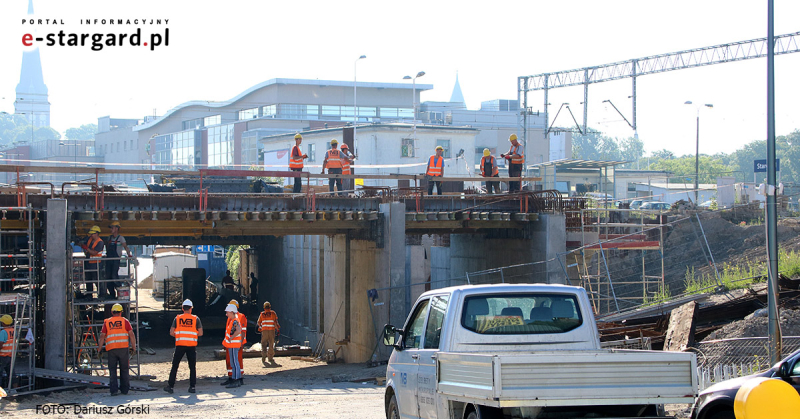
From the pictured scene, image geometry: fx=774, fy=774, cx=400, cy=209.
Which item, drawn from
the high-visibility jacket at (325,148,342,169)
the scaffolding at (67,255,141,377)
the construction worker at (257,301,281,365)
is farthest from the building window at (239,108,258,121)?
the scaffolding at (67,255,141,377)

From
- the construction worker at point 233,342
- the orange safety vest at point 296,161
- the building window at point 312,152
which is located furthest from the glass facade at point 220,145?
the construction worker at point 233,342

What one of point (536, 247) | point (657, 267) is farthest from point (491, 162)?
point (657, 267)

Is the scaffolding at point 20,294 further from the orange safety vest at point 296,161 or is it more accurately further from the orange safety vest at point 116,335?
the orange safety vest at point 296,161

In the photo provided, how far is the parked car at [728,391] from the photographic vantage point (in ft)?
25.3

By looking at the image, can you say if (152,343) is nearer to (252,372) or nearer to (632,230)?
(252,372)

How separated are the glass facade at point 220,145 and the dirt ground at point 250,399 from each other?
48.7 metres

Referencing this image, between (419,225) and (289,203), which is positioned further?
(419,225)

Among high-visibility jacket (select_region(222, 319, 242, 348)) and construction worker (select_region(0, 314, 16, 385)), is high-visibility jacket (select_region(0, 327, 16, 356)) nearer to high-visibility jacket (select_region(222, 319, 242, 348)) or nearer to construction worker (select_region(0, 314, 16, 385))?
construction worker (select_region(0, 314, 16, 385))

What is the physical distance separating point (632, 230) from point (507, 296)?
2766 cm

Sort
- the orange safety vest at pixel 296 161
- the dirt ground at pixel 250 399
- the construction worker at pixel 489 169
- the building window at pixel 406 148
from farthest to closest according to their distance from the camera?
the building window at pixel 406 148, the construction worker at pixel 489 169, the orange safety vest at pixel 296 161, the dirt ground at pixel 250 399

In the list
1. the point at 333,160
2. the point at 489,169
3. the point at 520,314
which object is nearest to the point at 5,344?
the point at 333,160

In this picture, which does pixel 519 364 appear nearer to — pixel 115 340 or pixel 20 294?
pixel 115 340

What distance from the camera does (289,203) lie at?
20.8m

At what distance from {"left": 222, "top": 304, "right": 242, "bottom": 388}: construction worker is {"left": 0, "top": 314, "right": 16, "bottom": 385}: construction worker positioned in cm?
402
